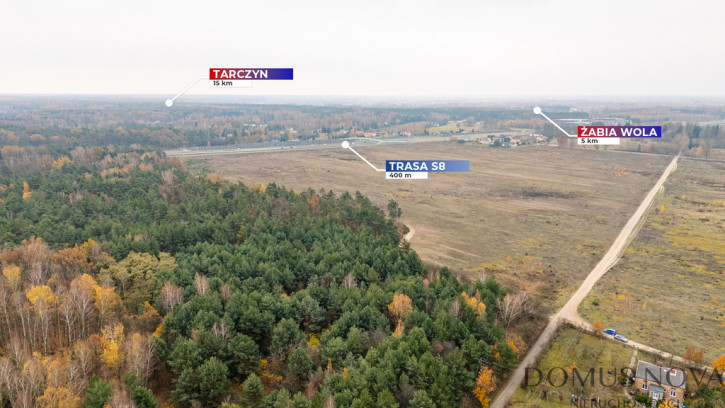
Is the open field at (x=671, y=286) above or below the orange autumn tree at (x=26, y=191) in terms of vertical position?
below

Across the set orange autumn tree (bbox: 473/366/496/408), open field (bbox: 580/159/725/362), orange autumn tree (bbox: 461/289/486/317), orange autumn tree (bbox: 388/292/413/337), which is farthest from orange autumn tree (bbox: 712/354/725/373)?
orange autumn tree (bbox: 388/292/413/337)

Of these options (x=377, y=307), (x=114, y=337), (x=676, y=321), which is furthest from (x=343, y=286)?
(x=676, y=321)

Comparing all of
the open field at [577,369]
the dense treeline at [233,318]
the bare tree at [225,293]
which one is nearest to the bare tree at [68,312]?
the dense treeline at [233,318]

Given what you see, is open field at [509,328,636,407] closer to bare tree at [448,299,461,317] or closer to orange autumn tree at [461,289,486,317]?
orange autumn tree at [461,289,486,317]

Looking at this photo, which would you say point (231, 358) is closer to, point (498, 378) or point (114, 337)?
point (114, 337)

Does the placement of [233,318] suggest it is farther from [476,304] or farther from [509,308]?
[509,308]

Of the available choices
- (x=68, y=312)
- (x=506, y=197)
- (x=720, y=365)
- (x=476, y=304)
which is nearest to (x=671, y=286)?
(x=720, y=365)

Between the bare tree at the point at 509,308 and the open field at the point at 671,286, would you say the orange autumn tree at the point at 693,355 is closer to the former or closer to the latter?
the open field at the point at 671,286

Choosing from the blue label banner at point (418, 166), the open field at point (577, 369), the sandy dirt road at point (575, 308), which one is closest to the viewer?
the blue label banner at point (418, 166)
